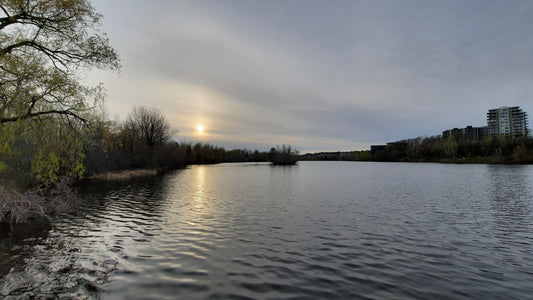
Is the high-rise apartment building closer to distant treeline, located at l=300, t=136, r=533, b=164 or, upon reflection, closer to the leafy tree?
distant treeline, located at l=300, t=136, r=533, b=164

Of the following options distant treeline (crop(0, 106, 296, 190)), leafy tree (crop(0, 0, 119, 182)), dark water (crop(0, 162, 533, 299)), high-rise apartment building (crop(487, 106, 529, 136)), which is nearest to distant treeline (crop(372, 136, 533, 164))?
distant treeline (crop(0, 106, 296, 190))

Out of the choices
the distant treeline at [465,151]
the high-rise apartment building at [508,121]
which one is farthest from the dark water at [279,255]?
the high-rise apartment building at [508,121]

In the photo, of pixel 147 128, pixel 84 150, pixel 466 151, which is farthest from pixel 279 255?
pixel 466 151

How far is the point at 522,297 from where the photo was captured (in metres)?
5.92

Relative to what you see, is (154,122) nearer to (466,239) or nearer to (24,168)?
(24,168)

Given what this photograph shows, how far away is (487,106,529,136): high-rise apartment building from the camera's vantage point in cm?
18288

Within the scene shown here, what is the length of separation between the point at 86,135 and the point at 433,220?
63.6 ft

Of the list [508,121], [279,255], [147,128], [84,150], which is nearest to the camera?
[279,255]

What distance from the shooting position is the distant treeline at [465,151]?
89.1 meters

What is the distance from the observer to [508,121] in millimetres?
187250

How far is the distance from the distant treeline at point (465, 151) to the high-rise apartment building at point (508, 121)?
8253 centimetres

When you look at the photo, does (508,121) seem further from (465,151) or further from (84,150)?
(84,150)

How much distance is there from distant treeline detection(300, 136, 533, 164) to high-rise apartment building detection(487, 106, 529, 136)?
82.5m

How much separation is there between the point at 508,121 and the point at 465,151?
384 feet
